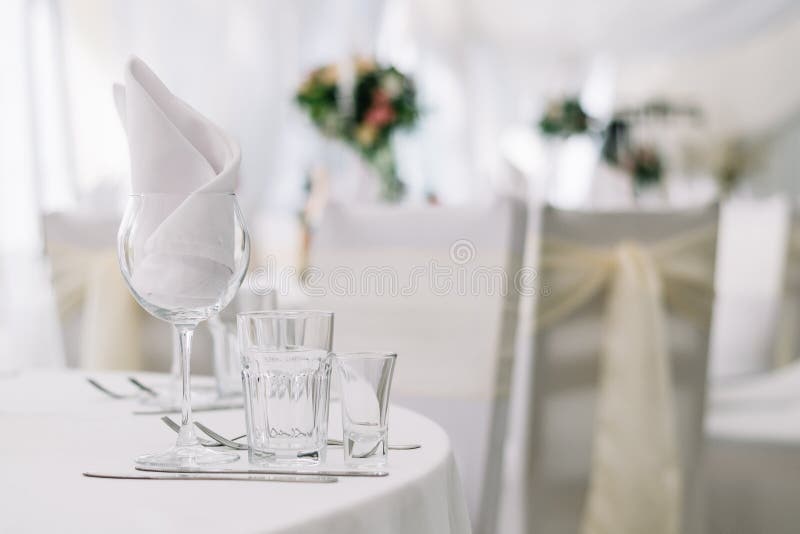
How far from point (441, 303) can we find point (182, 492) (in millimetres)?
962

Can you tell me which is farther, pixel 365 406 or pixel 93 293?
pixel 93 293

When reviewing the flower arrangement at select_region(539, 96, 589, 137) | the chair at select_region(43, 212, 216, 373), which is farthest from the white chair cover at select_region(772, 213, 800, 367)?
the flower arrangement at select_region(539, 96, 589, 137)

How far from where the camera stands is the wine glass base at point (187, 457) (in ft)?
2.38

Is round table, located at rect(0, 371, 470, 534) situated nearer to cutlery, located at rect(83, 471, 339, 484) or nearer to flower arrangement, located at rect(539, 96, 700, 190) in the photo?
cutlery, located at rect(83, 471, 339, 484)

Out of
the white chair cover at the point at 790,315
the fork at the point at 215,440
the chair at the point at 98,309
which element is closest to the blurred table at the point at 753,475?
the white chair cover at the point at 790,315

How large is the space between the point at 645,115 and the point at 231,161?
8799mm

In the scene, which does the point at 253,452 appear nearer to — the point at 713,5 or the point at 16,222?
the point at 16,222

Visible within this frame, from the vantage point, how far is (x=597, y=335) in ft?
5.83

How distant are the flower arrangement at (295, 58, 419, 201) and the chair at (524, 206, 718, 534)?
1587 millimetres

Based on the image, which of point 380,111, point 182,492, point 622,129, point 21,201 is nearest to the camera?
point 182,492

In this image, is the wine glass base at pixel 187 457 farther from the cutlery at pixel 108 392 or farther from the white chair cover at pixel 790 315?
the white chair cover at pixel 790 315

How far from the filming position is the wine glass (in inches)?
29.8

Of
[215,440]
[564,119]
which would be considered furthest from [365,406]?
[564,119]

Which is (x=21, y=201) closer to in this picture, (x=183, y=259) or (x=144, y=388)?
(x=144, y=388)
